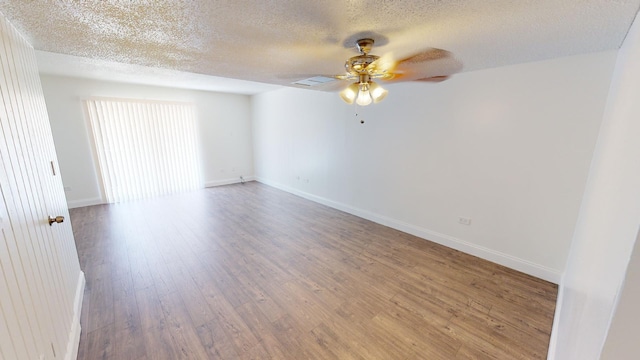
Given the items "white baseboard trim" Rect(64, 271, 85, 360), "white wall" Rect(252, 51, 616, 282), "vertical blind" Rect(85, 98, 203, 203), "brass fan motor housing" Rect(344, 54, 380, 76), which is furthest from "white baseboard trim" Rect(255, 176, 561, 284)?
"vertical blind" Rect(85, 98, 203, 203)

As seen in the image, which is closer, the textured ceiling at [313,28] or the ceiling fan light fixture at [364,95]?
the textured ceiling at [313,28]

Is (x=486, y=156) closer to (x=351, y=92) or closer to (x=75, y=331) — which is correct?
(x=351, y=92)

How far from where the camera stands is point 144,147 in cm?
527

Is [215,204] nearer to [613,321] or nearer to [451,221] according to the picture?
[451,221]

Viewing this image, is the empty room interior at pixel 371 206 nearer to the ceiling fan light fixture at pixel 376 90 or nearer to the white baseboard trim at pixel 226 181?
the ceiling fan light fixture at pixel 376 90

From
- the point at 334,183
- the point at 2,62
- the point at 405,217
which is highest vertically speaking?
the point at 2,62

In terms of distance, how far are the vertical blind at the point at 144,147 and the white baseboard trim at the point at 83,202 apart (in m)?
0.19

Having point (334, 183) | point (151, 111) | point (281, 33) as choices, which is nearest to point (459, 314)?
point (281, 33)

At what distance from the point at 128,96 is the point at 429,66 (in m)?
5.81

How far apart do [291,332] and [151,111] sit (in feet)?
18.5

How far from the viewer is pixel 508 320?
1.91 m

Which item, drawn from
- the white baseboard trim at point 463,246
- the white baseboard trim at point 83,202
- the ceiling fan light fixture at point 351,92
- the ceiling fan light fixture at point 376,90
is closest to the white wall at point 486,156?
the white baseboard trim at point 463,246

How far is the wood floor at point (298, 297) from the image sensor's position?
5.57 ft

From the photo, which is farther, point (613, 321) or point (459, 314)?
point (459, 314)
